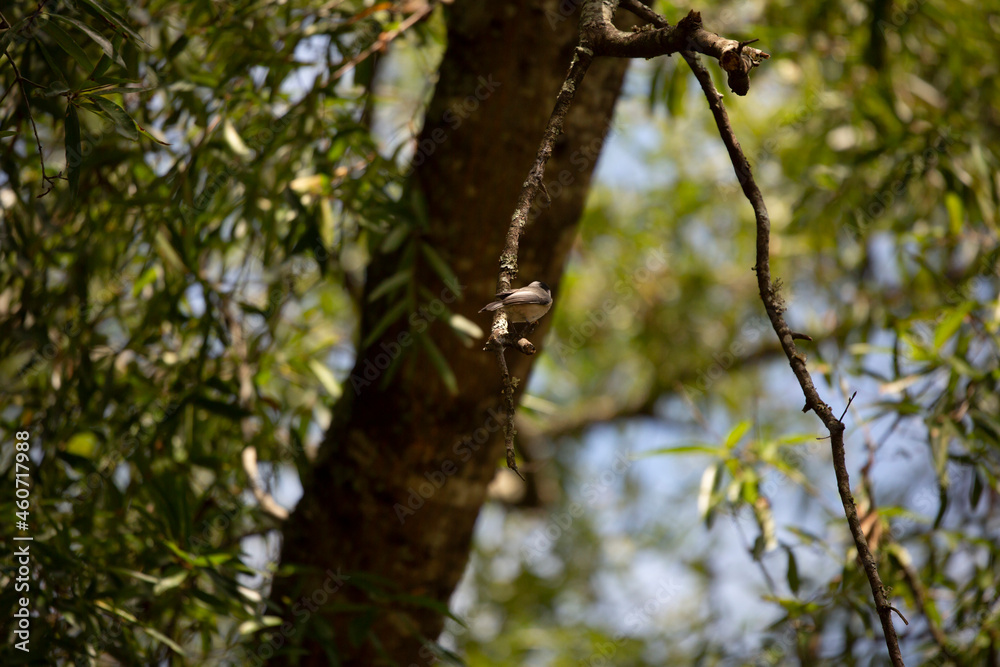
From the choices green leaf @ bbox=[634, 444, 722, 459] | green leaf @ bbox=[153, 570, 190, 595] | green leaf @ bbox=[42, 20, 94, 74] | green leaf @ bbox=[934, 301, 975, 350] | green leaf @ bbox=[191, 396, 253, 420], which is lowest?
green leaf @ bbox=[153, 570, 190, 595]

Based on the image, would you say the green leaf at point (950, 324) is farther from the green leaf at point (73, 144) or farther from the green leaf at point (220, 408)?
the green leaf at point (73, 144)

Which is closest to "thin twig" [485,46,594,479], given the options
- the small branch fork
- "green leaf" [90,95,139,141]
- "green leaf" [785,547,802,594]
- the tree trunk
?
the small branch fork

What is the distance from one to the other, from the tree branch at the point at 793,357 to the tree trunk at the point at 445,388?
523mm

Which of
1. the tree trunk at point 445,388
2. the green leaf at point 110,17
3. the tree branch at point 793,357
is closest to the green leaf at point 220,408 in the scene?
the tree trunk at point 445,388

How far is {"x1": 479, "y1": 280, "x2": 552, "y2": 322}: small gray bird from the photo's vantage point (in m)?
0.59

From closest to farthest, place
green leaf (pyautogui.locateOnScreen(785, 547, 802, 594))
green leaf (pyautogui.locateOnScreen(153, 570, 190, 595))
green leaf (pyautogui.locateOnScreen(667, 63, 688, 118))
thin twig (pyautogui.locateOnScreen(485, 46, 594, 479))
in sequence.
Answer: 1. thin twig (pyautogui.locateOnScreen(485, 46, 594, 479))
2. green leaf (pyautogui.locateOnScreen(153, 570, 190, 595))
3. green leaf (pyautogui.locateOnScreen(785, 547, 802, 594))
4. green leaf (pyautogui.locateOnScreen(667, 63, 688, 118))

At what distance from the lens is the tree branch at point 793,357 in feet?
1.86

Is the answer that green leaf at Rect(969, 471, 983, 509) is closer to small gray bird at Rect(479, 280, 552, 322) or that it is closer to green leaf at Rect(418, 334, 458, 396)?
green leaf at Rect(418, 334, 458, 396)

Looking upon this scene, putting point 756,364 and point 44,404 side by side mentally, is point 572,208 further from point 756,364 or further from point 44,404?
point 756,364

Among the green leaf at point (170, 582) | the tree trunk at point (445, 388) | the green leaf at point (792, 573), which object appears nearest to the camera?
the green leaf at point (170, 582)

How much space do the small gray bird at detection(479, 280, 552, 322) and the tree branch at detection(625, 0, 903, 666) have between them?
0.18 metres

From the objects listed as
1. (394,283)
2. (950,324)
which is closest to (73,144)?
(394,283)

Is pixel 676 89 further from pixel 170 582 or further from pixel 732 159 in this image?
pixel 170 582

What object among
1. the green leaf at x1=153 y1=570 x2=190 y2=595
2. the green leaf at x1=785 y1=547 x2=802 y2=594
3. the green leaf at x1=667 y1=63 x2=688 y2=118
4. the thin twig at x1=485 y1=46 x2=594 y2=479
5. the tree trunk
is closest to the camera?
the thin twig at x1=485 y1=46 x2=594 y2=479
